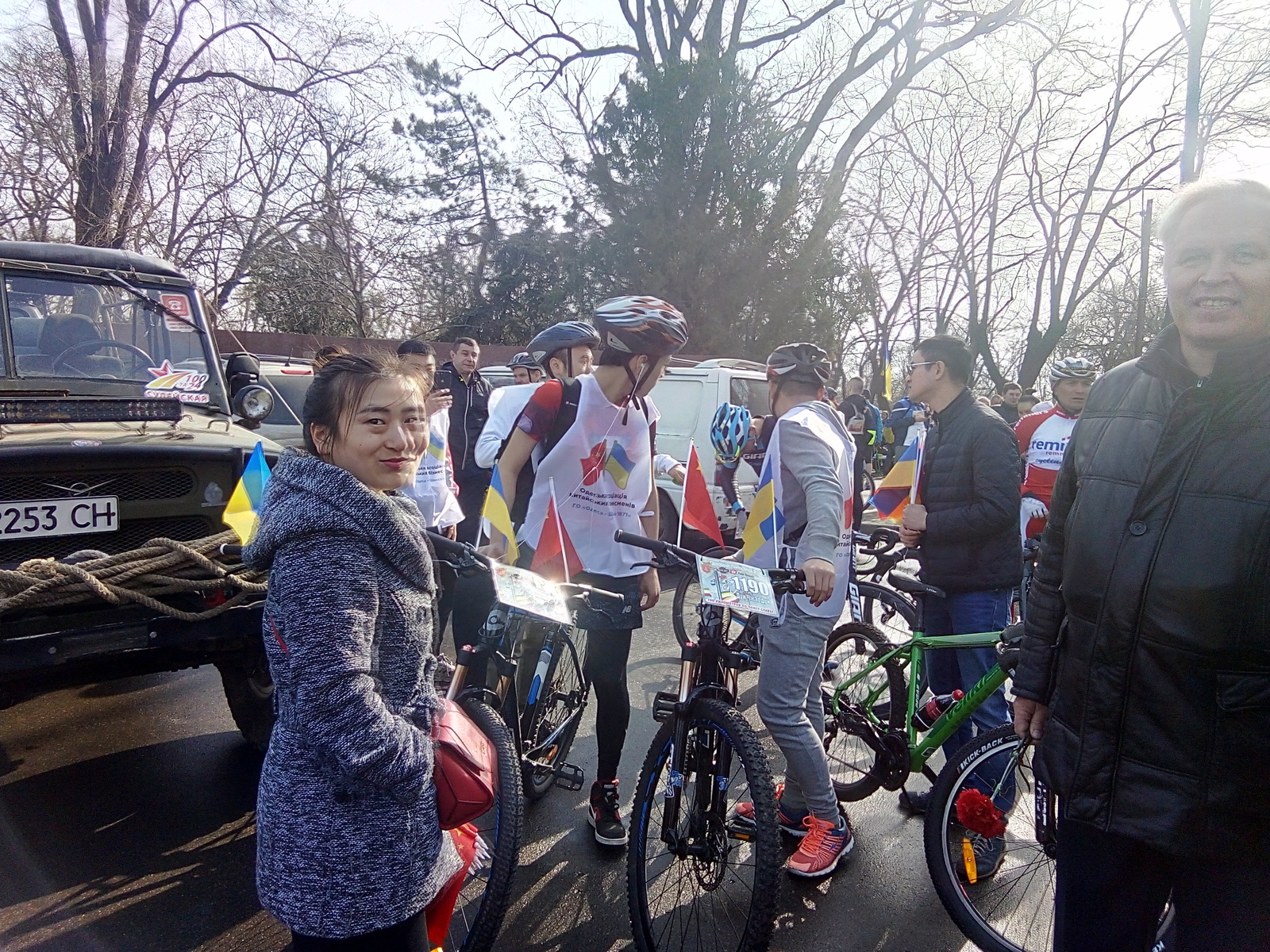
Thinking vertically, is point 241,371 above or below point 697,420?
above

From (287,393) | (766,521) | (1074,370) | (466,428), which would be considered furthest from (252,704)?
(287,393)

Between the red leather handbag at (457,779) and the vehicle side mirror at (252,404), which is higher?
the vehicle side mirror at (252,404)

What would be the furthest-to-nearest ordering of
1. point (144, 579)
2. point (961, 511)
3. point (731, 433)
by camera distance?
point (731, 433), point (961, 511), point (144, 579)

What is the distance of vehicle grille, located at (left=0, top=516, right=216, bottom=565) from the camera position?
3312mm

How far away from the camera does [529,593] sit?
7.57ft

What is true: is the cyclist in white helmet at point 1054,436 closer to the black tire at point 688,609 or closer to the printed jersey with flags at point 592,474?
the black tire at point 688,609

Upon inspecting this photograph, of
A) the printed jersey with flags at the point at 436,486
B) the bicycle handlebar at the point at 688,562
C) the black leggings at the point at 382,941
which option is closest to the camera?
the black leggings at the point at 382,941

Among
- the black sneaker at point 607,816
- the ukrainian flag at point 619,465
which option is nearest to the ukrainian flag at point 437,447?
the ukrainian flag at point 619,465

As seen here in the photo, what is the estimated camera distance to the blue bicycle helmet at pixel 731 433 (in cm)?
744

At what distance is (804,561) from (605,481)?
85cm

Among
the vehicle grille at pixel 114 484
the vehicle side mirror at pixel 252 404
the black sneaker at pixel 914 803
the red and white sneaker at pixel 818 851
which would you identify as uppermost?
the vehicle side mirror at pixel 252 404

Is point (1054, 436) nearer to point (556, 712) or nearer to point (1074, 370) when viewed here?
point (1074, 370)

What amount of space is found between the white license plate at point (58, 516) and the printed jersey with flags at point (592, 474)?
1755 millimetres

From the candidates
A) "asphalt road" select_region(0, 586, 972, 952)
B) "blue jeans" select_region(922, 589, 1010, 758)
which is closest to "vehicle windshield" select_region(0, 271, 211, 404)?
"asphalt road" select_region(0, 586, 972, 952)
